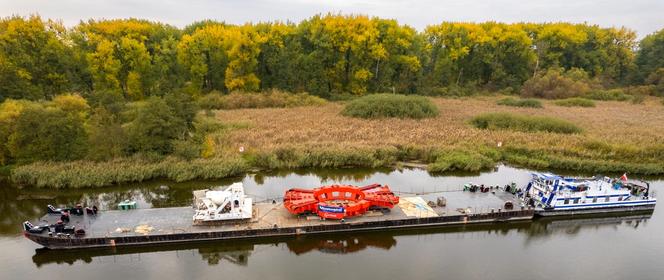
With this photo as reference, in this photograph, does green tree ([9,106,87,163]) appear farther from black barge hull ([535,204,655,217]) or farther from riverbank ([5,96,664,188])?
black barge hull ([535,204,655,217])

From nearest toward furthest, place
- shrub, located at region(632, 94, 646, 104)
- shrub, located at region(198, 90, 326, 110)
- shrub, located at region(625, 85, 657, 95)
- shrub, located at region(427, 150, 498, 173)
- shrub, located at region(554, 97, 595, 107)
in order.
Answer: shrub, located at region(427, 150, 498, 173), shrub, located at region(198, 90, 326, 110), shrub, located at region(554, 97, 595, 107), shrub, located at region(632, 94, 646, 104), shrub, located at region(625, 85, 657, 95)

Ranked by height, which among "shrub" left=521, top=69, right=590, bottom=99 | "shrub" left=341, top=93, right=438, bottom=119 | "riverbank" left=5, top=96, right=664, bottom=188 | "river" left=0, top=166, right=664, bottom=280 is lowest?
"river" left=0, top=166, right=664, bottom=280

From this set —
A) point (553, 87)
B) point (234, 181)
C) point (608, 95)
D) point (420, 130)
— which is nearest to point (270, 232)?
point (234, 181)

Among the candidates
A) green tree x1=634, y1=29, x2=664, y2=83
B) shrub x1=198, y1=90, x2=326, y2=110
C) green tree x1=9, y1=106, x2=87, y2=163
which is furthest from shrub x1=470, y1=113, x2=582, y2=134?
green tree x1=634, y1=29, x2=664, y2=83

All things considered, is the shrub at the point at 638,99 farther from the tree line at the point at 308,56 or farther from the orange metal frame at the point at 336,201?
the orange metal frame at the point at 336,201

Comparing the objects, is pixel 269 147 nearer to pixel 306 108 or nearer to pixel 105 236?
pixel 105 236

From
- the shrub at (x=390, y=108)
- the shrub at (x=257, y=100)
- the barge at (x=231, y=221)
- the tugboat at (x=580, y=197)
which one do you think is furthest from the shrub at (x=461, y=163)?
the shrub at (x=257, y=100)

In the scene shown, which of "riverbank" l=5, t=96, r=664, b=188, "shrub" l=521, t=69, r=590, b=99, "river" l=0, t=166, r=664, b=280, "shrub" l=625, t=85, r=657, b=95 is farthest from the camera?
"shrub" l=625, t=85, r=657, b=95
